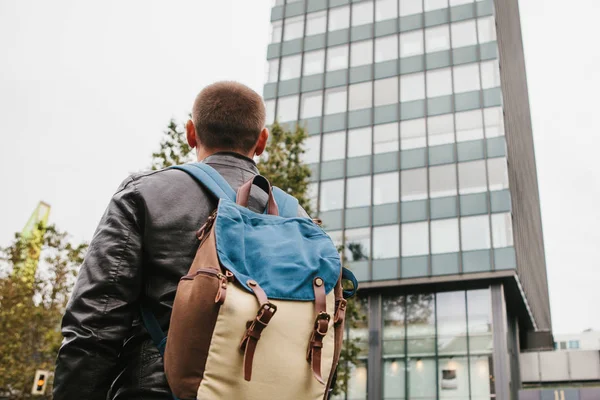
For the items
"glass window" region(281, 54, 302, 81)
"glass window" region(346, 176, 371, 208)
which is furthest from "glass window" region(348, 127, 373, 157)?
"glass window" region(281, 54, 302, 81)

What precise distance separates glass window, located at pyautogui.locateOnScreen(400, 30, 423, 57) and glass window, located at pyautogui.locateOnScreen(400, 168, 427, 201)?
7.57m

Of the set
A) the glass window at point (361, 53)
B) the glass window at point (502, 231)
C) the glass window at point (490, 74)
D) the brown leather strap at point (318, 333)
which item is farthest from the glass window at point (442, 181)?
the brown leather strap at point (318, 333)

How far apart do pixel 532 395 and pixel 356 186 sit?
46.0ft

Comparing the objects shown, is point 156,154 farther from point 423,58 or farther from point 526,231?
point 526,231

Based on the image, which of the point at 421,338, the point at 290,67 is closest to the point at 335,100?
the point at 290,67

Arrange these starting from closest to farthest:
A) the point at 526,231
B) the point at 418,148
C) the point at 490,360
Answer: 1. the point at 490,360
2. the point at 418,148
3. the point at 526,231

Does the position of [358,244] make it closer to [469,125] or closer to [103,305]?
[469,125]

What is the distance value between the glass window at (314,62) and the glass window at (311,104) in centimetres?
158

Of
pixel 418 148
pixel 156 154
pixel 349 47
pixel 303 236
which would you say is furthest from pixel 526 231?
pixel 303 236

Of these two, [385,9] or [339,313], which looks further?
[385,9]

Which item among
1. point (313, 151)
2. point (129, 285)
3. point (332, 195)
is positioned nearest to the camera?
point (129, 285)

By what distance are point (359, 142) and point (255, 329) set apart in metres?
37.1

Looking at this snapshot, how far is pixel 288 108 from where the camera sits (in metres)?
41.5

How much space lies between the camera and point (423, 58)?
3875 centimetres
